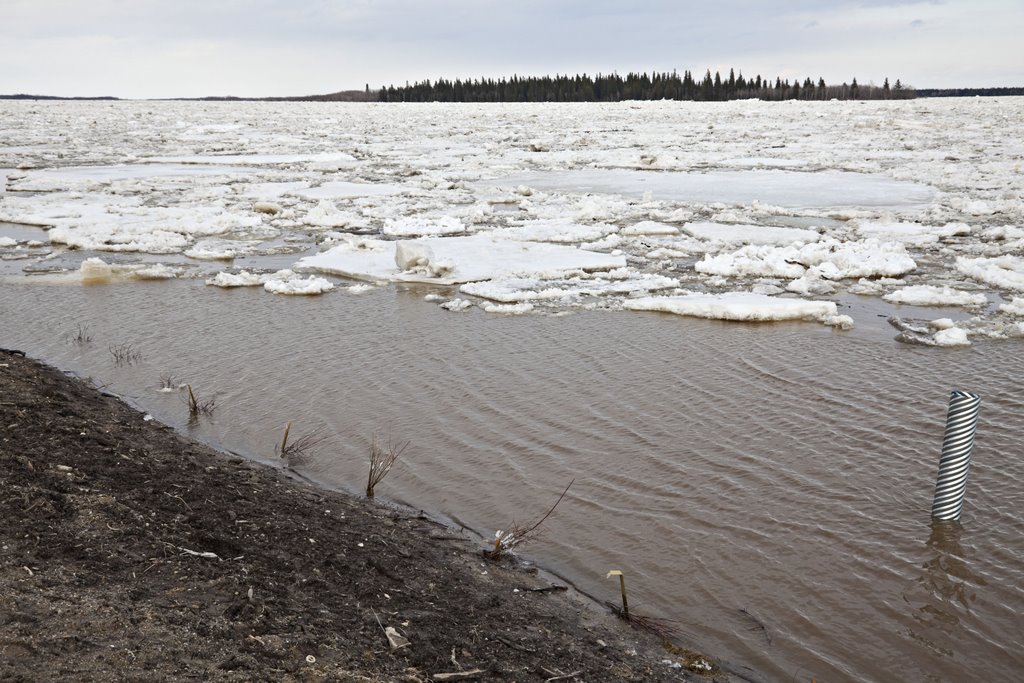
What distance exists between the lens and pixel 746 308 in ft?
32.9

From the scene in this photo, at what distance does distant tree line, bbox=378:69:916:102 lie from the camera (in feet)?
297

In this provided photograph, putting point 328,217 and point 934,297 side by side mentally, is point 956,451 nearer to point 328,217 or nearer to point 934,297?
point 934,297

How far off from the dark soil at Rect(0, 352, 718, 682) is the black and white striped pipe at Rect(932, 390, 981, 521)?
2.26 m

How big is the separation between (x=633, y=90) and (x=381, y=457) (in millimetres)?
98504

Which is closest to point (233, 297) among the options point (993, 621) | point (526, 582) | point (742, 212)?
point (526, 582)

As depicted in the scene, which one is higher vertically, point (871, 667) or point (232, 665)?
point (232, 665)

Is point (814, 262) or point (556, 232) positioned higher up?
point (556, 232)

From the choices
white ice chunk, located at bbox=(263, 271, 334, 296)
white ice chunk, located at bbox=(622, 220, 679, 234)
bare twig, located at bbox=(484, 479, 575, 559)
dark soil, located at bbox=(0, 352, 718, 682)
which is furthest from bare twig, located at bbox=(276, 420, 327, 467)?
white ice chunk, located at bbox=(622, 220, 679, 234)

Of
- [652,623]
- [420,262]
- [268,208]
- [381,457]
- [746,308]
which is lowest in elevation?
[652,623]

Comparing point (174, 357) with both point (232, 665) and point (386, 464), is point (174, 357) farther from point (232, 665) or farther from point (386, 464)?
point (232, 665)

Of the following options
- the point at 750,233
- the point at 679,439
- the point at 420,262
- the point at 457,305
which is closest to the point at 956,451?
the point at 679,439

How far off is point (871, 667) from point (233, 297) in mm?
9439

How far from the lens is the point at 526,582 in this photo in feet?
15.3

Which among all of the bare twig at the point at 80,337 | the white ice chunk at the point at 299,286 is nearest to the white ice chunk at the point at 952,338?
the white ice chunk at the point at 299,286
